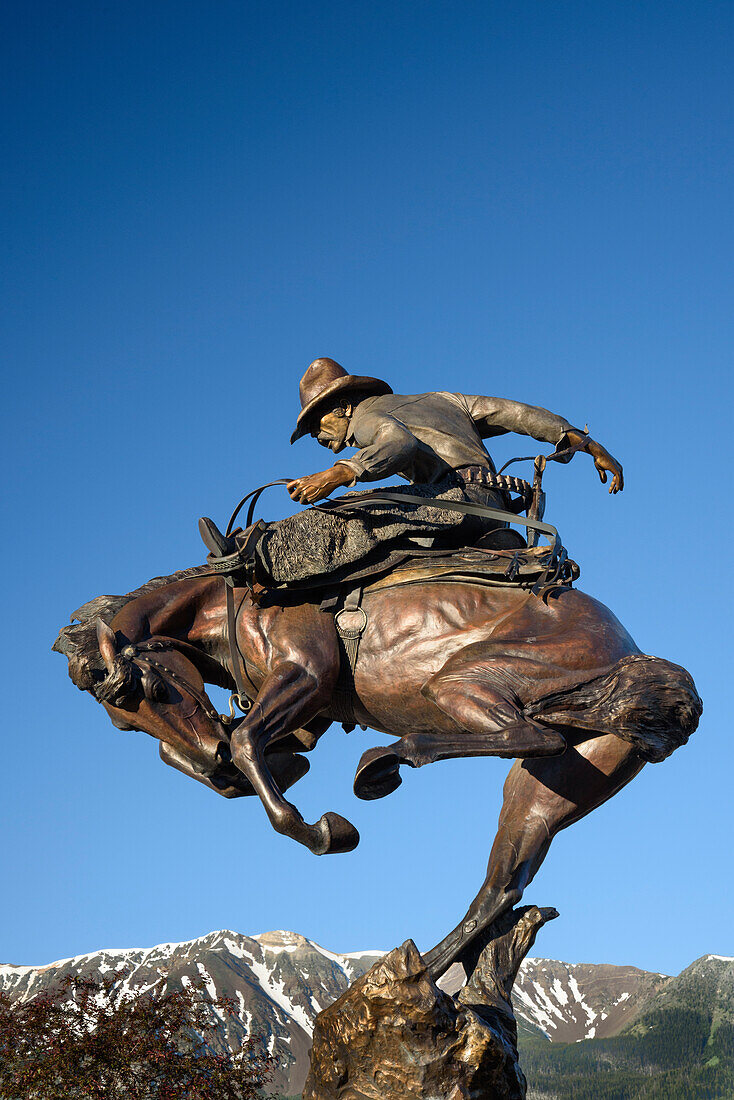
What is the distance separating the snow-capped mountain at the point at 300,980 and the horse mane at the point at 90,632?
288 inches

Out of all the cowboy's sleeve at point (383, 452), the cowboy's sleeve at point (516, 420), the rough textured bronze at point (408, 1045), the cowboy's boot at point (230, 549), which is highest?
the cowboy's sleeve at point (516, 420)

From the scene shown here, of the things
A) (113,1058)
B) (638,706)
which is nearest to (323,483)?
(638,706)

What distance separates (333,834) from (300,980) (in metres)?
10.0

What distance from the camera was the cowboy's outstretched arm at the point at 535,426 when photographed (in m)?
6.26

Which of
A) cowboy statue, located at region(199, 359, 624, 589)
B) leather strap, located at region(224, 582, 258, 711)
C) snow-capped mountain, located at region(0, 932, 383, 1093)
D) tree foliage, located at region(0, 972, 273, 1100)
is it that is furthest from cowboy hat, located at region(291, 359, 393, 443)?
snow-capped mountain, located at region(0, 932, 383, 1093)

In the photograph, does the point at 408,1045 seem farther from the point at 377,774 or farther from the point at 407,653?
the point at 407,653

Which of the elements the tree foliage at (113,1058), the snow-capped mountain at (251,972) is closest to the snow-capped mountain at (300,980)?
the snow-capped mountain at (251,972)

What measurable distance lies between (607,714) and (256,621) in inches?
73.9

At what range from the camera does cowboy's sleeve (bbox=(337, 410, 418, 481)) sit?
561 cm

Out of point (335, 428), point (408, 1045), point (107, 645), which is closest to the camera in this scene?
point (408, 1045)

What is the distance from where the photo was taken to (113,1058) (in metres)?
7.94

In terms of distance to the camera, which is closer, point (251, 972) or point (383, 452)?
point (383, 452)

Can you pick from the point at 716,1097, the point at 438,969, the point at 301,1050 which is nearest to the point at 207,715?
the point at 438,969

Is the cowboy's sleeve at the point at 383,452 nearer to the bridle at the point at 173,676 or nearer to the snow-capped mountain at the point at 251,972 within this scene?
the bridle at the point at 173,676
